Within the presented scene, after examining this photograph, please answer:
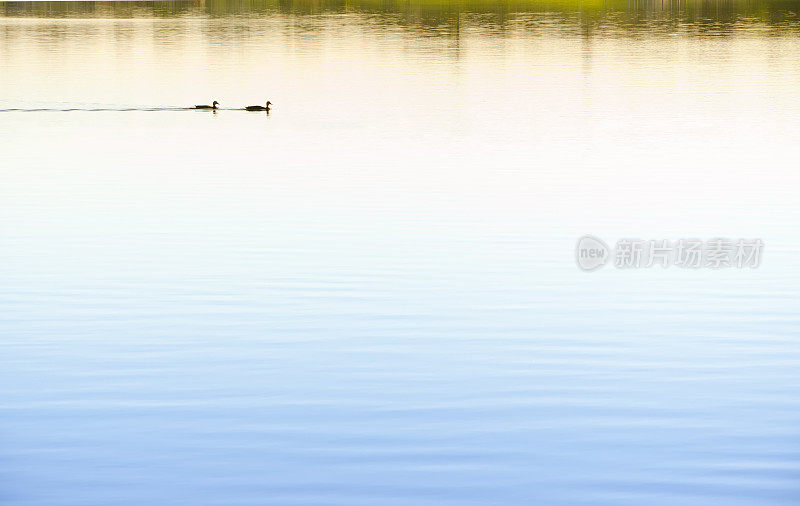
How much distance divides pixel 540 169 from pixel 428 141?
20.9 ft

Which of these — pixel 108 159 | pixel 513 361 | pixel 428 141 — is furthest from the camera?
pixel 428 141

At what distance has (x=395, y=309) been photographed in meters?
18.0

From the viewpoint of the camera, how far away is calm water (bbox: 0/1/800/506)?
40.2 ft

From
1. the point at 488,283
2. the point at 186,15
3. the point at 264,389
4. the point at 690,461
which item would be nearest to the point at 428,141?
the point at 488,283

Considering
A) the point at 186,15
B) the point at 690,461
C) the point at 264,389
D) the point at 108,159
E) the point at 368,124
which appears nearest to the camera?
the point at 690,461

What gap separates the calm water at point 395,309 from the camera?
12.2 m

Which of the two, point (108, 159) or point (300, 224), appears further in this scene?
point (108, 159)

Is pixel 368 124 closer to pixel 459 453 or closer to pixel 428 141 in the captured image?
pixel 428 141

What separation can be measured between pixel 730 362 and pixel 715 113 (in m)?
29.2

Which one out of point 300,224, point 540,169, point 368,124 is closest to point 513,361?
point 300,224

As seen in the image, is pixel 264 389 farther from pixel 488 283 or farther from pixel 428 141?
pixel 428 141

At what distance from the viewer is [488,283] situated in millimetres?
19500

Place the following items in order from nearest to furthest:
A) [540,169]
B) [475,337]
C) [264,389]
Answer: [264,389] < [475,337] < [540,169]

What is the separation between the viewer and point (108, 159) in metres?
34.5
